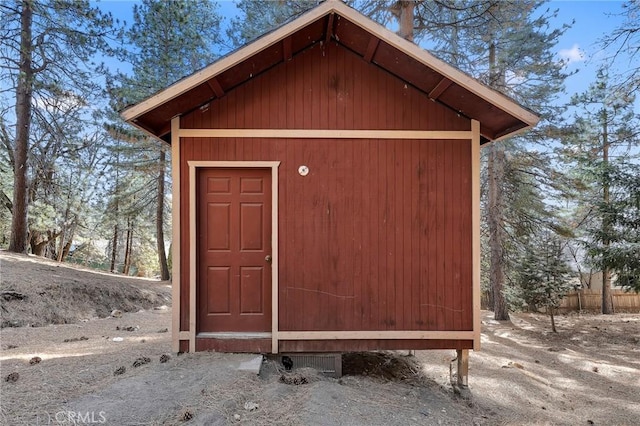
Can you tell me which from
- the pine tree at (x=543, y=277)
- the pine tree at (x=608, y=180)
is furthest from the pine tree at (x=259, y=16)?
the pine tree at (x=543, y=277)

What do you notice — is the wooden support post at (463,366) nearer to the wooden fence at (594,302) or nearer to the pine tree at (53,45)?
the pine tree at (53,45)

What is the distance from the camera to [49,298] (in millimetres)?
7109

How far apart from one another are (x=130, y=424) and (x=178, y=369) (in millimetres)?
999

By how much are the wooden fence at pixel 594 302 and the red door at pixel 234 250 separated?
14575mm

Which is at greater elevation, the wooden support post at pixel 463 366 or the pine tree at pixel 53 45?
the pine tree at pixel 53 45

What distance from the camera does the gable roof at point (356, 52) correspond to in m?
3.91

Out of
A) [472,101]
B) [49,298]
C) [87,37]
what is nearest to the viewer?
[472,101]

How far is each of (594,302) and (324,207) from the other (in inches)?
597

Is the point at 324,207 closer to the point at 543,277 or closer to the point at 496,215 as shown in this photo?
the point at 543,277

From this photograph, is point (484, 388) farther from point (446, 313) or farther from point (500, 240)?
point (500, 240)

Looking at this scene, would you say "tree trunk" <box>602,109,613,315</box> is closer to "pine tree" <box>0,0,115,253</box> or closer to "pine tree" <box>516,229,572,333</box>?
"pine tree" <box>516,229,572,333</box>

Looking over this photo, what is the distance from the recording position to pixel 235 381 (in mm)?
3412

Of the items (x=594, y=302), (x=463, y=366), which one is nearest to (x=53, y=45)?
(x=463, y=366)

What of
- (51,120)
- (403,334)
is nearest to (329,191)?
(403,334)
